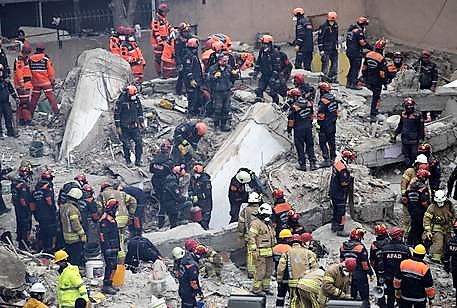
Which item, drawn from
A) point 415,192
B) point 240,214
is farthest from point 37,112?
point 415,192

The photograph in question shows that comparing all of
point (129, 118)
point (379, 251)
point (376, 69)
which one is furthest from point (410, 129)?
point (129, 118)

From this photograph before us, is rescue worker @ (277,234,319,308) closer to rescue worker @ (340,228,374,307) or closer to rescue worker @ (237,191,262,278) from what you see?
rescue worker @ (340,228,374,307)

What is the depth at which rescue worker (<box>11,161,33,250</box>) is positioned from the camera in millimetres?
17453

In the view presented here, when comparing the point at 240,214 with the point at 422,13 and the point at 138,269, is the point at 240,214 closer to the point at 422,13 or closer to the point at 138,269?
the point at 138,269

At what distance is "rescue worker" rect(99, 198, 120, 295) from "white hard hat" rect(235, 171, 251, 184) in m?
2.47

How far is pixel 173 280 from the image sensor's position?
51.9 feet

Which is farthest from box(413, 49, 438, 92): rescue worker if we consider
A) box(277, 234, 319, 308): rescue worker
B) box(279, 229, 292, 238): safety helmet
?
box(277, 234, 319, 308): rescue worker

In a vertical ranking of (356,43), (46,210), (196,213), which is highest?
(356,43)

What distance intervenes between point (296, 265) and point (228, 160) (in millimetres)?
5052

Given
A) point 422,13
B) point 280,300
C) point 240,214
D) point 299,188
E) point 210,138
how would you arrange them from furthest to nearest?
point 422,13 → point 210,138 → point 299,188 → point 240,214 → point 280,300

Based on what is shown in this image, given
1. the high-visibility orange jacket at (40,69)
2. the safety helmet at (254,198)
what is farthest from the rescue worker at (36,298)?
the high-visibility orange jacket at (40,69)

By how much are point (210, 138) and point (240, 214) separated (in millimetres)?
4077

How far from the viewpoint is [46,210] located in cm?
1722

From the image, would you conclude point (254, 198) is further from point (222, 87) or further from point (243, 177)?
point (222, 87)
